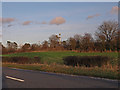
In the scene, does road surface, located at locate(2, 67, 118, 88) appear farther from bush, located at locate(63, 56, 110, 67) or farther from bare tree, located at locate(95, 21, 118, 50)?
bare tree, located at locate(95, 21, 118, 50)

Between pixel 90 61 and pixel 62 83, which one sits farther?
pixel 90 61

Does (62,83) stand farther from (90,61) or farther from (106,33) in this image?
(106,33)

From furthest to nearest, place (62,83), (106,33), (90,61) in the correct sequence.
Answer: (106,33), (90,61), (62,83)

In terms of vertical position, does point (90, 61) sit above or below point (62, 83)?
above

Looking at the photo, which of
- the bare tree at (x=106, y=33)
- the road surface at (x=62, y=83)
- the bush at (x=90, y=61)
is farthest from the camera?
the bare tree at (x=106, y=33)

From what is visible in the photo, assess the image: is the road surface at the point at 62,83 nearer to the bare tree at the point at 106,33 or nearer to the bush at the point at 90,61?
the bush at the point at 90,61

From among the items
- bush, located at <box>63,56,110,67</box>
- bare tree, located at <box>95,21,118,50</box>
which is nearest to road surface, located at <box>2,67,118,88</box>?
bush, located at <box>63,56,110,67</box>

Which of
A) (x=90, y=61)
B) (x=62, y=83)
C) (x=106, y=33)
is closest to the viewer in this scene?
(x=62, y=83)

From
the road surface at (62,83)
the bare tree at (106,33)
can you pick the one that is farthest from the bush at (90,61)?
the bare tree at (106,33)

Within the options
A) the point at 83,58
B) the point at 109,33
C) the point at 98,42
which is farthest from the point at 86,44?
the point at 83,58

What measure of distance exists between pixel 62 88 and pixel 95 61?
33.3ft

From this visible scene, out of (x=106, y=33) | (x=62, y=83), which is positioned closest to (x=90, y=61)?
(x=62, y=83)

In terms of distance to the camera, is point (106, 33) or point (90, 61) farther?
point (106, 33)

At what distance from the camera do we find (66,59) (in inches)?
711
